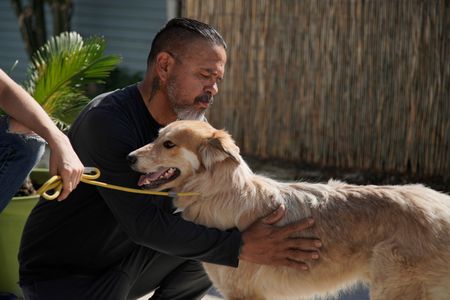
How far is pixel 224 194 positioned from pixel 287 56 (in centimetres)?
555

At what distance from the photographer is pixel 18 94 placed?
2990 millimetres

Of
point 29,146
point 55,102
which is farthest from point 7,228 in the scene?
point 29,146

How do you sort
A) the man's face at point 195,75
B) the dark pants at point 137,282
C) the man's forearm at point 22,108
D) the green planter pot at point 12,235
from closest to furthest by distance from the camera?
1. the man's forearm at point 22,108
2. the man's face at point 195,75
3. the dark pants at point 137,282
4. the green planter pot at point 12,235

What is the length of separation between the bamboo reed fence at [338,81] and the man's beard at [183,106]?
16.0 ft

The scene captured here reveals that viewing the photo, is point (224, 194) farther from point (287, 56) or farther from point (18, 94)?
point (287, 56)

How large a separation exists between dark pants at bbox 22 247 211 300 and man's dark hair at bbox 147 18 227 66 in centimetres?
112

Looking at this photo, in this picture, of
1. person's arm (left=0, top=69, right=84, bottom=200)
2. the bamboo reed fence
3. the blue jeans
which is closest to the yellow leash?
person's arm (left=0, top=69, right=84, bottom=200)

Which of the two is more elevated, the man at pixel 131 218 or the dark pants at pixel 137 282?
the man at pixel 131 218

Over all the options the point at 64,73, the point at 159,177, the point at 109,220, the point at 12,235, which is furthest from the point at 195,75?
the point at 64,73

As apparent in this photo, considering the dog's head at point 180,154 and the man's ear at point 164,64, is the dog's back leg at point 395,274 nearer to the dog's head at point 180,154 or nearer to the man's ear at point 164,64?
the dog's head at point 180,154

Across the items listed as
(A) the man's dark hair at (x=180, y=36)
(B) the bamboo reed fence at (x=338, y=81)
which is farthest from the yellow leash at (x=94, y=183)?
(B) the bamboo reed fence at (x=338, y=81)

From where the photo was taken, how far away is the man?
3.41m

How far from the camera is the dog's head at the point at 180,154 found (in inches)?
133

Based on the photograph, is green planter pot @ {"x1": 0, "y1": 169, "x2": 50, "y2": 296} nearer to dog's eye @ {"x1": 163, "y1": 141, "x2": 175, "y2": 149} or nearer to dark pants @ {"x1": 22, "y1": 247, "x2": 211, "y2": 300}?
dark pants @ {"x1": 22, "y1": 247, "x2": 211, "y2": 300}
